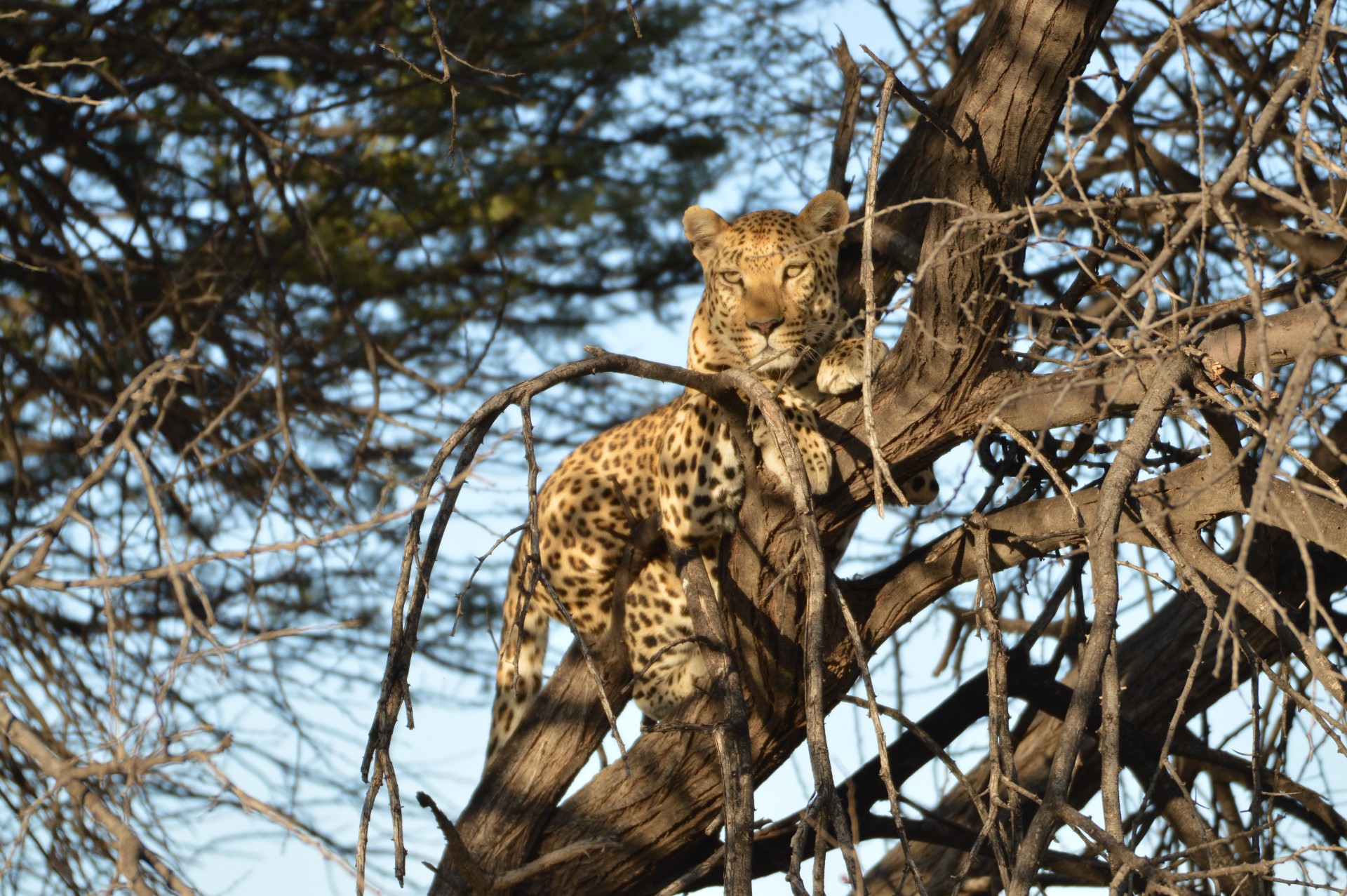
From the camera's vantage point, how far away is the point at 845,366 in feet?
10.9

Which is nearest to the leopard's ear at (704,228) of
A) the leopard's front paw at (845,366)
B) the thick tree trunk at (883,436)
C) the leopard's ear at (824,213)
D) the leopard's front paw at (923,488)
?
the leopard's ear at (824,213)

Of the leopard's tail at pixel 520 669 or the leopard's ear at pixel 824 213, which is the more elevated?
the leopard's ear at pixel 824 213

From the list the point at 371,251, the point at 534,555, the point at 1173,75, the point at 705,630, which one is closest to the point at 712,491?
the point at 705,630

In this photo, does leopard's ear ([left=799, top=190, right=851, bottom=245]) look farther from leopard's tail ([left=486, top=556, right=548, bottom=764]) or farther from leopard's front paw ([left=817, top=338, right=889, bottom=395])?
leopard's tail ([left=486, top=556, right=548, bottom=764])

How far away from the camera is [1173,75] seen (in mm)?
4918

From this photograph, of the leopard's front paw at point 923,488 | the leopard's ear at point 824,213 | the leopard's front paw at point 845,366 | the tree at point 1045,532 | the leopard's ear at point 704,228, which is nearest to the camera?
the tree at point 1045,532

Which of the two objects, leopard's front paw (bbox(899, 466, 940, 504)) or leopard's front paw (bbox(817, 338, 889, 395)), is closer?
leopard's front paw (bbox(817, 338, 889, 395))

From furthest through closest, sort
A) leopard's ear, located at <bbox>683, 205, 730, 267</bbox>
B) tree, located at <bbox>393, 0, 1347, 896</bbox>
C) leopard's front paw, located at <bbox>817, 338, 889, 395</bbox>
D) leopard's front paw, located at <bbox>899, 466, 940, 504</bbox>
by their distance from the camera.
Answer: leopard's ear, located at <bbox>683, 205, 730, 267</bbox> → leopard's front paw, located at <bbox>899, 466, 940, 504</bbox> → leopard's front paw, located at <bbox>817, 338, 889, 395</bbox> → tree, located at <bbox>393, 0, 1347, 896</bbox>

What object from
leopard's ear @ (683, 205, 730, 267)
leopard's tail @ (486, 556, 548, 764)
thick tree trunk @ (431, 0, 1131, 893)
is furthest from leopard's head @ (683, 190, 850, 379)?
leopard's tail @ (486, 556, 548, 764)

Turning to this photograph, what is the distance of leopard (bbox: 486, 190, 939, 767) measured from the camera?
10.9 ft

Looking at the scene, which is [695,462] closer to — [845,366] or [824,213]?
[845,366]

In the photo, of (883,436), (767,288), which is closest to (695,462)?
(883,436)

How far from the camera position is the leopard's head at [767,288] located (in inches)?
144

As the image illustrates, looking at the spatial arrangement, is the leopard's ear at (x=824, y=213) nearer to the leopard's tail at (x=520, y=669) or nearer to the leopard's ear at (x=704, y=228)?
the leopard's ear at (x=704, y=228)
